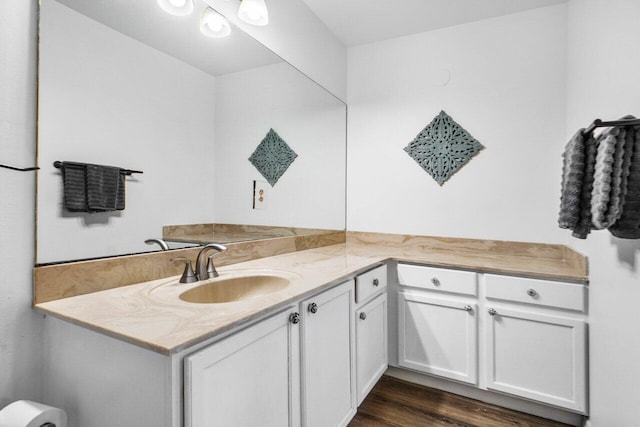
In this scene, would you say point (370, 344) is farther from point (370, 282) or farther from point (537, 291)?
point (537, 291)

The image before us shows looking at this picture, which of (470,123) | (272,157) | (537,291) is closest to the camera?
(537,291)

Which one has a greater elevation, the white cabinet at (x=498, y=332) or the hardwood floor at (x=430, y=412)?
the white cabinet at (x=498, y=332)

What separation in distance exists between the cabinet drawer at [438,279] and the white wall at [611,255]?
53cm

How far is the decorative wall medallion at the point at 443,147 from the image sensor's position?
2254 millimetres

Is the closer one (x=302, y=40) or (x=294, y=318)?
(x=294, y=318)

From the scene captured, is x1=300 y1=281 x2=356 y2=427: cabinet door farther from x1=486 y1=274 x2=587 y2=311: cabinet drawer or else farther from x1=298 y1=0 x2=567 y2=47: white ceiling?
x1=298 y1=0 x2=567 y2=47: white ceiling

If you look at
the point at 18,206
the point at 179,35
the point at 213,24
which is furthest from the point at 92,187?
the point at 213,24

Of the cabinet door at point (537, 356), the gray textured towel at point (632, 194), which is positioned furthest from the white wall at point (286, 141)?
the gray textured towel at point (632, 194)

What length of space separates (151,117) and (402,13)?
184 cm

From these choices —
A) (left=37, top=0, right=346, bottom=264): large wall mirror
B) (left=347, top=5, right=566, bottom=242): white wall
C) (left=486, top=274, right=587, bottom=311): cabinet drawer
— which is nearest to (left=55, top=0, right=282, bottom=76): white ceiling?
(left=37, top=0, right=346, bottom=264): large wall mirror

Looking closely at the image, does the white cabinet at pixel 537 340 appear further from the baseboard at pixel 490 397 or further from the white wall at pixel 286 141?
the white wall at pixel 286 141

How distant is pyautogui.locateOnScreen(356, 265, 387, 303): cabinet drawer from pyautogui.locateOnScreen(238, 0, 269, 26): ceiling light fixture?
1.44 meters

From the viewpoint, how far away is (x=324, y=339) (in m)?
1.34

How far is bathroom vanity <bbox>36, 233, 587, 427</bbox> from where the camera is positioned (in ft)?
2.63
